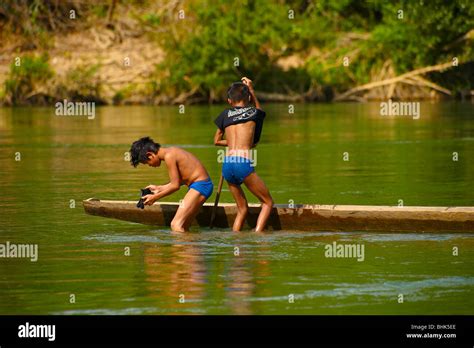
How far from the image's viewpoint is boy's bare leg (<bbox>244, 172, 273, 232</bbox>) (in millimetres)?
17375

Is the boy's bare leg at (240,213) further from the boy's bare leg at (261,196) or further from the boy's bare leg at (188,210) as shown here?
the boy's bare leg at (188,210)

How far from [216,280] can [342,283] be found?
1220 mm

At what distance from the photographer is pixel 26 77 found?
200 ft

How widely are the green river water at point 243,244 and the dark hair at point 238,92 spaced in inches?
63.7

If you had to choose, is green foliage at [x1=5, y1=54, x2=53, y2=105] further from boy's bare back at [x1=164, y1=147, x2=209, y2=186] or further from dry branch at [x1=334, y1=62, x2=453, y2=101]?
boy's bare back at [x1=164, y1=147, x2=209, y2=186]

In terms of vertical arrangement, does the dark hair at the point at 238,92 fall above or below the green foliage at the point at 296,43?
below

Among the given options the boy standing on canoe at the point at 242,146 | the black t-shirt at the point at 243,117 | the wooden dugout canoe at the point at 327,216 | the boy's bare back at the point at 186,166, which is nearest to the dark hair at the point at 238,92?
the boy standing on canoe at the point at 242,146

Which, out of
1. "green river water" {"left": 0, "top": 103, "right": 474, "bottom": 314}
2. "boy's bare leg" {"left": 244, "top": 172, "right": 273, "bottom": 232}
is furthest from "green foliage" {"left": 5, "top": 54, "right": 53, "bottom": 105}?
"boy's bare leg" {"left": 244, "top": 172, "right": 273, "bottom": 232}

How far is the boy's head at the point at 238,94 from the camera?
17266mm

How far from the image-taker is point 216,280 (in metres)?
14.3

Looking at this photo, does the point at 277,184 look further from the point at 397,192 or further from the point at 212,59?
the point at 212,59

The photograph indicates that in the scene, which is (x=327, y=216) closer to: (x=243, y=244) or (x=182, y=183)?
(x=243, y=244)

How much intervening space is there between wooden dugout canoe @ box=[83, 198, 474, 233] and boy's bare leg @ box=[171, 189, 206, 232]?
0.30 metres
